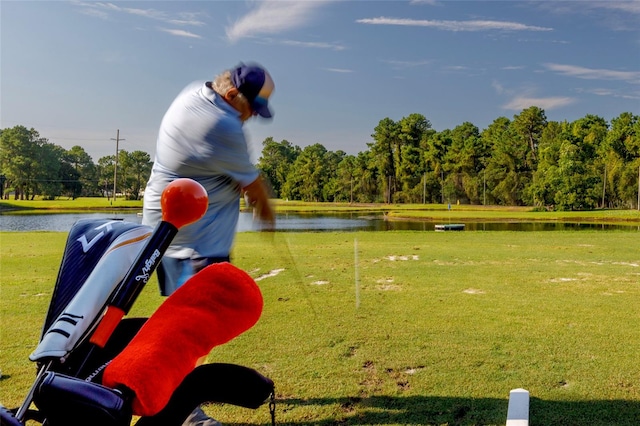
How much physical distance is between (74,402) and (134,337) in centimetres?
21

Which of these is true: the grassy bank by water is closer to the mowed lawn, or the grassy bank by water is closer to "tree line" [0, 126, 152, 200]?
"tree line" [0, 126, 152, 200]

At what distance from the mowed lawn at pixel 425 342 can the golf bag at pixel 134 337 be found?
68cm

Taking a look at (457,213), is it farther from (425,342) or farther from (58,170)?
(58,170)

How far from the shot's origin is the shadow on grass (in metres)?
3.18

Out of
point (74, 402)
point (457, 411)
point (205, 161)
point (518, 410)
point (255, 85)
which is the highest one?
point (255, 85)

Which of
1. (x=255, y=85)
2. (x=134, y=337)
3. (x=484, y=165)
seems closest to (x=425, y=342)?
(x=255, y=85)

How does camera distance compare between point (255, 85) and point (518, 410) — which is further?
point (518, 410)

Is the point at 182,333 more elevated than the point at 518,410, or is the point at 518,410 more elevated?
the point at 182,333

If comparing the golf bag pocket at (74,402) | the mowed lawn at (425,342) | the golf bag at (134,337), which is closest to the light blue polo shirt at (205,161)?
the mowed lawn at (425,342)

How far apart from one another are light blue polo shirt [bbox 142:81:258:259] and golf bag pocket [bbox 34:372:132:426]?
1.29 m

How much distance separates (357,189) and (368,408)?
260ft

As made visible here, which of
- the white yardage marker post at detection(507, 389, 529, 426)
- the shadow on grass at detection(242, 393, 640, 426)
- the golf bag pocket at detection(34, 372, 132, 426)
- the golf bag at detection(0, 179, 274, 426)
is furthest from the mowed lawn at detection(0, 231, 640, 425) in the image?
the golf bag pocket at detection(34, 372, 132, 426)

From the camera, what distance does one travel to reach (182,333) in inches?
A: 38.2

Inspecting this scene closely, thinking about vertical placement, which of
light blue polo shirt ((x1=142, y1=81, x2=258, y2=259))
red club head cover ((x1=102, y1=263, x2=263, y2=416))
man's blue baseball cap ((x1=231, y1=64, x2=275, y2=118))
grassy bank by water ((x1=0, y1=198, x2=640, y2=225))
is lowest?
grassy bank by water ((x1=0, y1=198, x2=640, y2=225))
